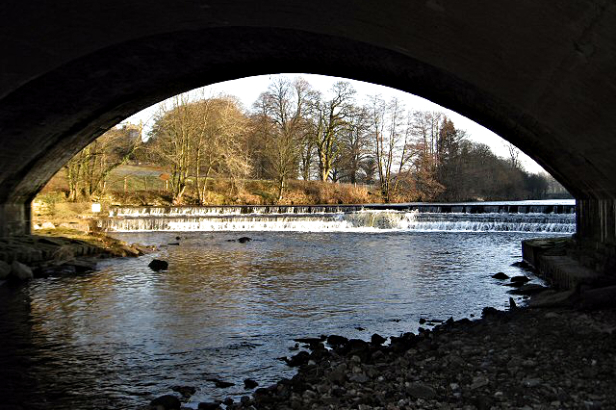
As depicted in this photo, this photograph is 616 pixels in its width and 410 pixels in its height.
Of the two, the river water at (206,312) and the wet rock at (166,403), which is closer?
the wet rock at (166,403)

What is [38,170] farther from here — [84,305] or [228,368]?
[228,368]

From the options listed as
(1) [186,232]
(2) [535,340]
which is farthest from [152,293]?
(1) [186,232]

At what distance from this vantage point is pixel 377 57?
7.32 meters

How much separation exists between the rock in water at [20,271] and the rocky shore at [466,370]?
9.19 meters

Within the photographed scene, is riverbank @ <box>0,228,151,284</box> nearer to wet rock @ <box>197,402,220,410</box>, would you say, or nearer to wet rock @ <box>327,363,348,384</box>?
wet rock @ <box>197,402,220,410</box>

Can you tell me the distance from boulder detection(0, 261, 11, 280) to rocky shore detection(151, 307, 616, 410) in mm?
9371

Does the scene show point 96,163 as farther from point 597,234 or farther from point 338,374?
point 338,374

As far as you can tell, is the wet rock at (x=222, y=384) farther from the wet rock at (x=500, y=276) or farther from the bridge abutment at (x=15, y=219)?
the bridge abutment at (x=15, y=219)

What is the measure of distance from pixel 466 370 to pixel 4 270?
1184 centimetres

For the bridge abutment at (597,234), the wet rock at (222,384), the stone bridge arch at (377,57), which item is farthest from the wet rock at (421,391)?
the bridge abutment at (597,234)

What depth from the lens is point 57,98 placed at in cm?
916

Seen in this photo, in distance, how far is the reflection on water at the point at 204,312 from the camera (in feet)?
19.0

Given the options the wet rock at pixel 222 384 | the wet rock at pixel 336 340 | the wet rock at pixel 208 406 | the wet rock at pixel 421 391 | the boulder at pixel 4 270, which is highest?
the boulder at pixel 4 270

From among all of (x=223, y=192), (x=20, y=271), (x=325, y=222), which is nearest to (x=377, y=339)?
(x=20, y=271)
